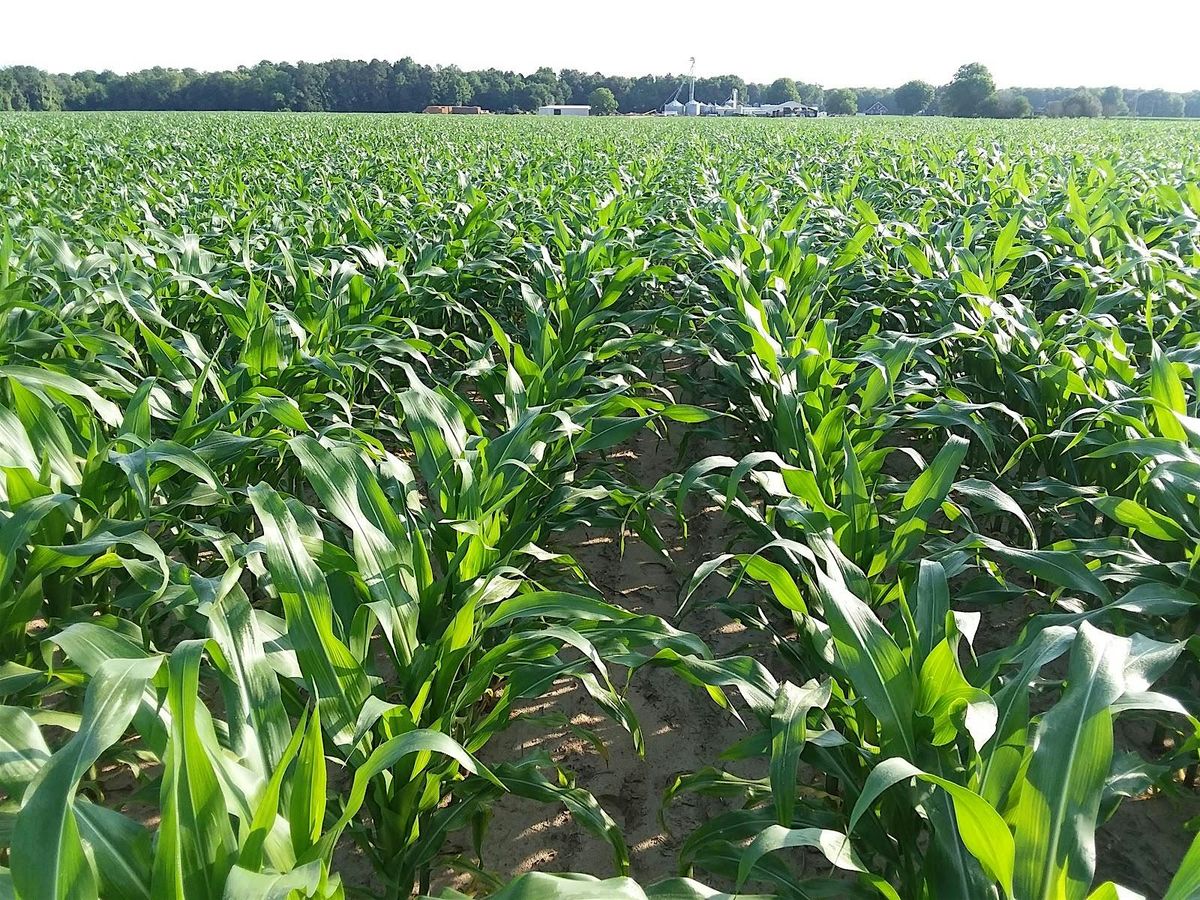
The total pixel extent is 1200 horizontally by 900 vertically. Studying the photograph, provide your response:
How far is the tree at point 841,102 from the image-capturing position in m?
76.3

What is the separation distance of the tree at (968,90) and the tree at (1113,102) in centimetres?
1300

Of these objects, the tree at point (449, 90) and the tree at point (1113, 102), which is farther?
the tree at point (449, 90)

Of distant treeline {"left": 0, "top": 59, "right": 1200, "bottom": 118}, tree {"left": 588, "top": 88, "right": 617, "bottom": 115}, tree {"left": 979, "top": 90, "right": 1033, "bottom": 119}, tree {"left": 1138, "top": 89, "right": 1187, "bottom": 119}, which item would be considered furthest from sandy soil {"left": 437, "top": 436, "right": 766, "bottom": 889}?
tree {"left": 1138, "top": 89, "right": 1187, "bottom": 119}

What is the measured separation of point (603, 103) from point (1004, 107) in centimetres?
3414

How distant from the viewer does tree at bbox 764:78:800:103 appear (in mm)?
87000

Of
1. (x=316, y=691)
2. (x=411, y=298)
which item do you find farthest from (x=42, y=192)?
(x=316, y=691)

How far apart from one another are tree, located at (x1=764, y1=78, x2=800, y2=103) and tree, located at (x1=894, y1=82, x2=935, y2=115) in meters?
13.5

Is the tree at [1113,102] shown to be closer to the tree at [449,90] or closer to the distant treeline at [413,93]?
the distant treeline at [413,93]

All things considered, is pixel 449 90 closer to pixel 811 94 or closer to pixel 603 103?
pixel 603 103

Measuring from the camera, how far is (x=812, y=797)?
71.2 inches

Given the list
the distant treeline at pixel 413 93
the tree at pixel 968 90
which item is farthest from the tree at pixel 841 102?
the tree at pixel 968 90

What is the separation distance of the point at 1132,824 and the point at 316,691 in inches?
77.9

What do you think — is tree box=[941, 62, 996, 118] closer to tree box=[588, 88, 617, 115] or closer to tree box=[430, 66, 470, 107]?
tree box=[588, 88, 617, 115]

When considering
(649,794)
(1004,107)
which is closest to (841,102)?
(1004,107)
